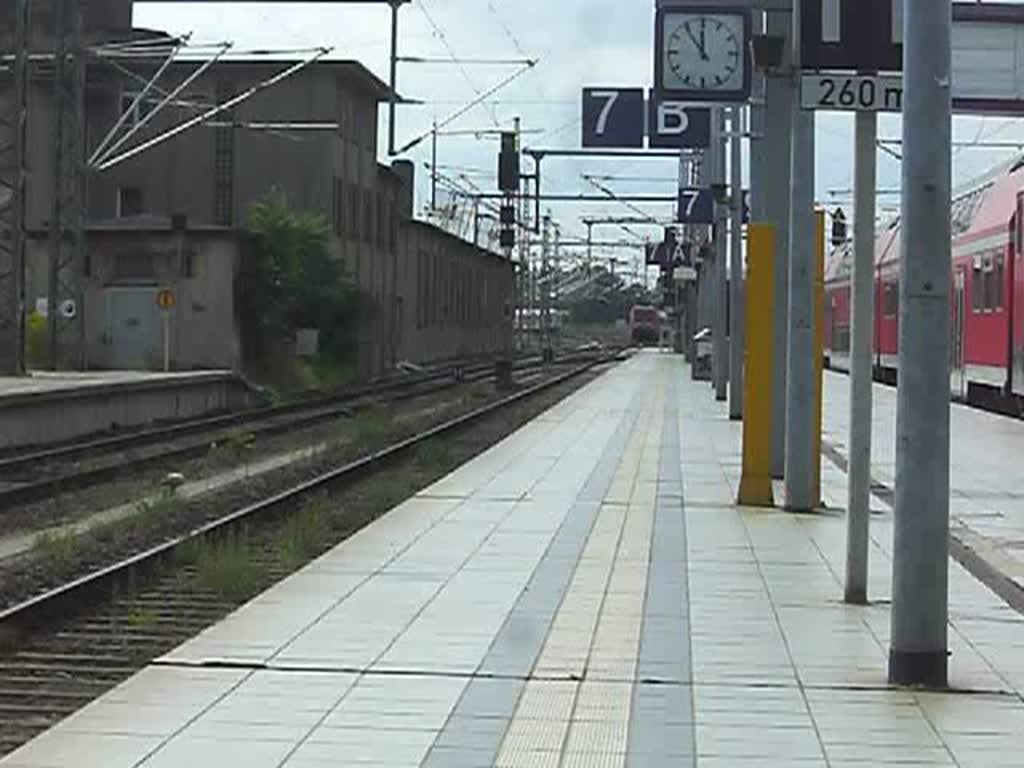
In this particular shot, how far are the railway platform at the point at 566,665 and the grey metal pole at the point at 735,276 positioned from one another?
1628cm

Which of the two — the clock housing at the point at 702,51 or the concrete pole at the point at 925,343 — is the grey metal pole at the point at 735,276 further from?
the concrete pole at the point at 925,343

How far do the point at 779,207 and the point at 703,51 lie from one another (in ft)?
10.7

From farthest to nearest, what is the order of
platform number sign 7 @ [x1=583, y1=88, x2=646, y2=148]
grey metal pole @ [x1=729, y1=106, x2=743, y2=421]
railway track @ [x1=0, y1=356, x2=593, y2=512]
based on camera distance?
grey metal pole @ [x1=729, y1=106, x2=743, y2=421] → platform number sign 7 @ [x1=583, y1=88, x2=646, y2=148] → railway track @ [x1=0, y1=356, x2=593, y2=512]

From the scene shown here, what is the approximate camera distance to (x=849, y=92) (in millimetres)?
12078

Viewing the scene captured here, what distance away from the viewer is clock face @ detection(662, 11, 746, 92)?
18.3 meters

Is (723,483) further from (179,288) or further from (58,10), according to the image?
(179,288)

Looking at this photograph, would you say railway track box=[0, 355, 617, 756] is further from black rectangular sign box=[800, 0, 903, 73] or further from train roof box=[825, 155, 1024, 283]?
train roof box=[825, 155, 1024, 283]

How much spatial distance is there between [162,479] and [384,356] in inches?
1853

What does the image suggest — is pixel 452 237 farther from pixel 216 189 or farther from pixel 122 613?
pixel 122 613

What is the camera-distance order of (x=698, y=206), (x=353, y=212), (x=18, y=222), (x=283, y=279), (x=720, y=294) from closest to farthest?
(x=18, y=222) → (x=698, y=206) → (x=720, y=294) → (x=283, y=279) → (x=353, y=212)

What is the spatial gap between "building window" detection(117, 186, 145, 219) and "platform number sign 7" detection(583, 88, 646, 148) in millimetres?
35543

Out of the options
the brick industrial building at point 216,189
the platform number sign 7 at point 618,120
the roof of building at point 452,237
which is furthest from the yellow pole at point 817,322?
the roof of building at point 452,237

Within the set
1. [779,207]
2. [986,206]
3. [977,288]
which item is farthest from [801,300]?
[977,288]

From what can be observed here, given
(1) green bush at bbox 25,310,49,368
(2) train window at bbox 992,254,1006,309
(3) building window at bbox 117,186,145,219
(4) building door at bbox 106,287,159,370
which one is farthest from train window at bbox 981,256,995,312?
(3) building window at bbox 117,186,145,219
